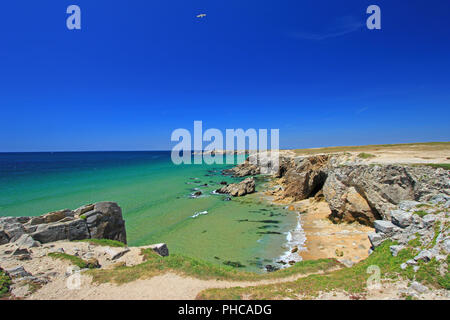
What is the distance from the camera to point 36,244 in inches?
495

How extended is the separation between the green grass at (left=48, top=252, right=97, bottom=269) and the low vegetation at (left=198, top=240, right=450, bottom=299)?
7.31m

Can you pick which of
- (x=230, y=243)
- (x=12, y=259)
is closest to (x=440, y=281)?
(x=230, y=243)

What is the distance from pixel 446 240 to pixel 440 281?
2362 millimetres

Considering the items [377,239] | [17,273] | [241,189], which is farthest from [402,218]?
[241,189]

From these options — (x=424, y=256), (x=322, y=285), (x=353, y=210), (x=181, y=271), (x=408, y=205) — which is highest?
(x=408, y=205)

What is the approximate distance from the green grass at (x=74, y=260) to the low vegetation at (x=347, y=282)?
731cm

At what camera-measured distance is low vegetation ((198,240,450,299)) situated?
762 cm

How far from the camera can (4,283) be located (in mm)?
8219

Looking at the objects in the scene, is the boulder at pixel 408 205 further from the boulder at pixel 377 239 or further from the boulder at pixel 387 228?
the boulder at pixel 377 239

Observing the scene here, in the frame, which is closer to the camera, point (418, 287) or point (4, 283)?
point (418, 287)

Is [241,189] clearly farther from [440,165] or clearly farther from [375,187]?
[440,165]

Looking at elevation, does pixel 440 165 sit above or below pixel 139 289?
above

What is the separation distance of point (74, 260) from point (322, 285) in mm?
13214
